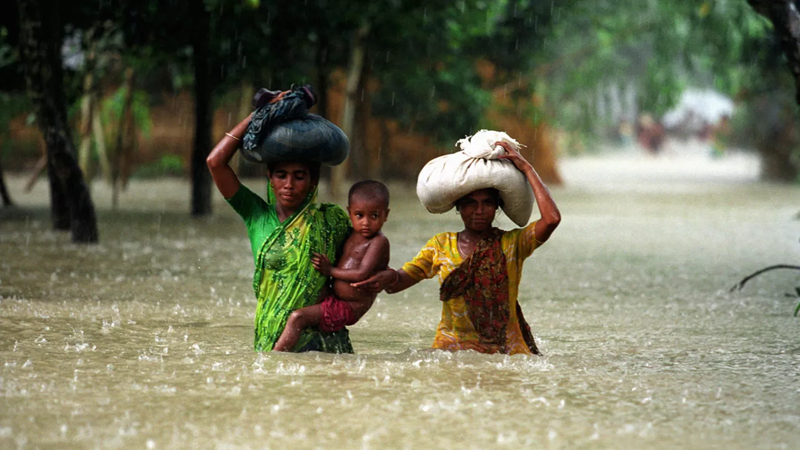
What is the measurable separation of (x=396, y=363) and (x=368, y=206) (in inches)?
30.6

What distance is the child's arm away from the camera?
Answer: 15.0ft

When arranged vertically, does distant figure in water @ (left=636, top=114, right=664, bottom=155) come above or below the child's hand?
above

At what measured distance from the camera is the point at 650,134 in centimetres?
5328

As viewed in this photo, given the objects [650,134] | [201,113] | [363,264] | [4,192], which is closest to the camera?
[363,264]

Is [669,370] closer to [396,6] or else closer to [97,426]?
[97,426]

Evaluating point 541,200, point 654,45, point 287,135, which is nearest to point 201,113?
point 287,135

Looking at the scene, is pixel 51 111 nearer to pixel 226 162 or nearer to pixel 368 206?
pixel 226 162

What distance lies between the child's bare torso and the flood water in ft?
0.93

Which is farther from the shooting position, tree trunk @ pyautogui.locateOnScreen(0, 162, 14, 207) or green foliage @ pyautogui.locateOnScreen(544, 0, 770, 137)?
green foliage @ pyautogui.locateOnScreen(544, 0, 770, 137)

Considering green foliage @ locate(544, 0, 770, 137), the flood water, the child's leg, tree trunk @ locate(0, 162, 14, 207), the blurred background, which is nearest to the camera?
the flood water

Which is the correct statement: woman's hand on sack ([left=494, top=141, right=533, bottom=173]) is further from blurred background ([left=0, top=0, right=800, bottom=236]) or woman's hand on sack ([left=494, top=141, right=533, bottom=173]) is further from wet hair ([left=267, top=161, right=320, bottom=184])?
blurred background ([left=0, top=0, right=800, bottom=236])

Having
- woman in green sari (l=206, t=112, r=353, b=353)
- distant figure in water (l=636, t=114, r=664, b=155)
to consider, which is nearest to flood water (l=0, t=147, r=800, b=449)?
woman in green sari (l=206, t=112, r=353, b=353)

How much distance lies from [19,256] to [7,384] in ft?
18.4

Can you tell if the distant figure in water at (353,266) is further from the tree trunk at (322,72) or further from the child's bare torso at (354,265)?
the tree trunk at (322,72)
